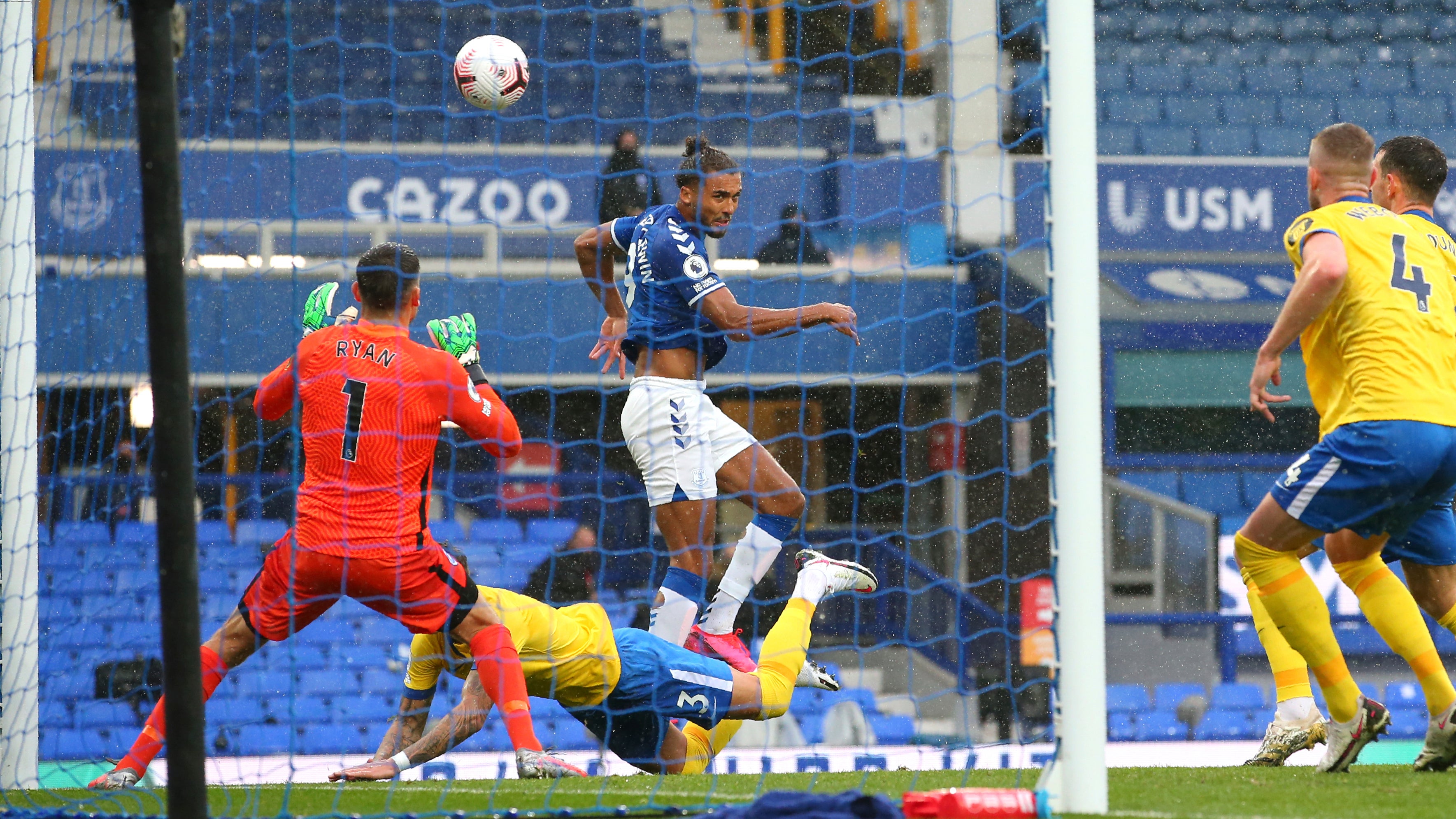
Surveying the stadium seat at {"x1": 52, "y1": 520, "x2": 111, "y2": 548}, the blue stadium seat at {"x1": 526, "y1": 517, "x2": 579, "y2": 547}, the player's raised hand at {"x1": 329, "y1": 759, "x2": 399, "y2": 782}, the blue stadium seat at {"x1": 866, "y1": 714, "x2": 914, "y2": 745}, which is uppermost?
the stadium seat at {"x1": 52, "y1": 520, "x2": 111, "y2": 548}

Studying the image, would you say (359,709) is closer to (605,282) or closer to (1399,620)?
(605,282)

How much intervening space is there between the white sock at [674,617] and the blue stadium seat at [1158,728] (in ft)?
15.4

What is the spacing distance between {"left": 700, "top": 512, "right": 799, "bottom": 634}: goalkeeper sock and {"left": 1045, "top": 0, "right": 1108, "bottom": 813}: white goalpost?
5.85 ft

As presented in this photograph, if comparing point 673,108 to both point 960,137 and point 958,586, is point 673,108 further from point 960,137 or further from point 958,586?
point 958,586

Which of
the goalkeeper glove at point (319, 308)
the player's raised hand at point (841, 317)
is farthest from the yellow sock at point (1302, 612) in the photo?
the goalkeeper glove at point (319, 308)

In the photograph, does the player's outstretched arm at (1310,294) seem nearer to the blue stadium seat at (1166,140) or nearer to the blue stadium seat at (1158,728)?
the blue stadium seat at (1158,728)

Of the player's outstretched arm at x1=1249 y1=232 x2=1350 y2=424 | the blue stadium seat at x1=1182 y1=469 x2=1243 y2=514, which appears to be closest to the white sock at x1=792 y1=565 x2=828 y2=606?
the player's outstretched arm at x1=1249 y1=232 x2=1350 y2=424

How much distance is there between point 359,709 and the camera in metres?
8.28

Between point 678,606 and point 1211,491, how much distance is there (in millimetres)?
6959

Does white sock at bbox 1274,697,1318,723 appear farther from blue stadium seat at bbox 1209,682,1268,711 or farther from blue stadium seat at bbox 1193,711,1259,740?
blue stadium seat at bbox 1209,682,1268,711

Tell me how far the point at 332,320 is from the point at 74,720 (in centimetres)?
310

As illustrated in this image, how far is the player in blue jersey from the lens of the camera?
15.6 feet

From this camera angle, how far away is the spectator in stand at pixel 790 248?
10.2 metres

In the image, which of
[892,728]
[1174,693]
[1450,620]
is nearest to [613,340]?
[1450,620]
